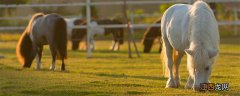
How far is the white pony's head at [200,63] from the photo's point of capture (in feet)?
30.9

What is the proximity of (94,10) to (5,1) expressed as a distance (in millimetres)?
11932

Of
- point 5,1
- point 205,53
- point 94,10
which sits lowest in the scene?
point 94,10

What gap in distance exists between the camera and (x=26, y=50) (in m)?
16.8

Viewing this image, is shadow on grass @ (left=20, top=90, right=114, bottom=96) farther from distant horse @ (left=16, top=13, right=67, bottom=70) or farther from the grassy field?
distant horse @ (left=16, top=13, right=67, bottom=70)

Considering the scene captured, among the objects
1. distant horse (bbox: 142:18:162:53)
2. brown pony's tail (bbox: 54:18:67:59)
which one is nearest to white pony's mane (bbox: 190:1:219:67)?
brown pony's tail (bbox: 54:18:67:59)

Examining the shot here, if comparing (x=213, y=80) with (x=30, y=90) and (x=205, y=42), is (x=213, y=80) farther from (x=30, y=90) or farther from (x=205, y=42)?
(x=30, y=90)

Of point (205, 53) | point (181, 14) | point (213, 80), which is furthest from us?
point (213, 80)

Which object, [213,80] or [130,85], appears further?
[213,80]

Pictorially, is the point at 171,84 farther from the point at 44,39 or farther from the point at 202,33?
the point at 44,39

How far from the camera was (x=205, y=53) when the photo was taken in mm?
9391

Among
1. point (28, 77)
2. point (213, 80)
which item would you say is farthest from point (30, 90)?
point (213, 80)

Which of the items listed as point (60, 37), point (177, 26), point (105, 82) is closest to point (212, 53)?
point (177, 26)

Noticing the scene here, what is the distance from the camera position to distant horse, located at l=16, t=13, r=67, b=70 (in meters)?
15.4

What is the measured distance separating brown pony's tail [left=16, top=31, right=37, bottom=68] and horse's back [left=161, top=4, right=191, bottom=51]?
235 inches
